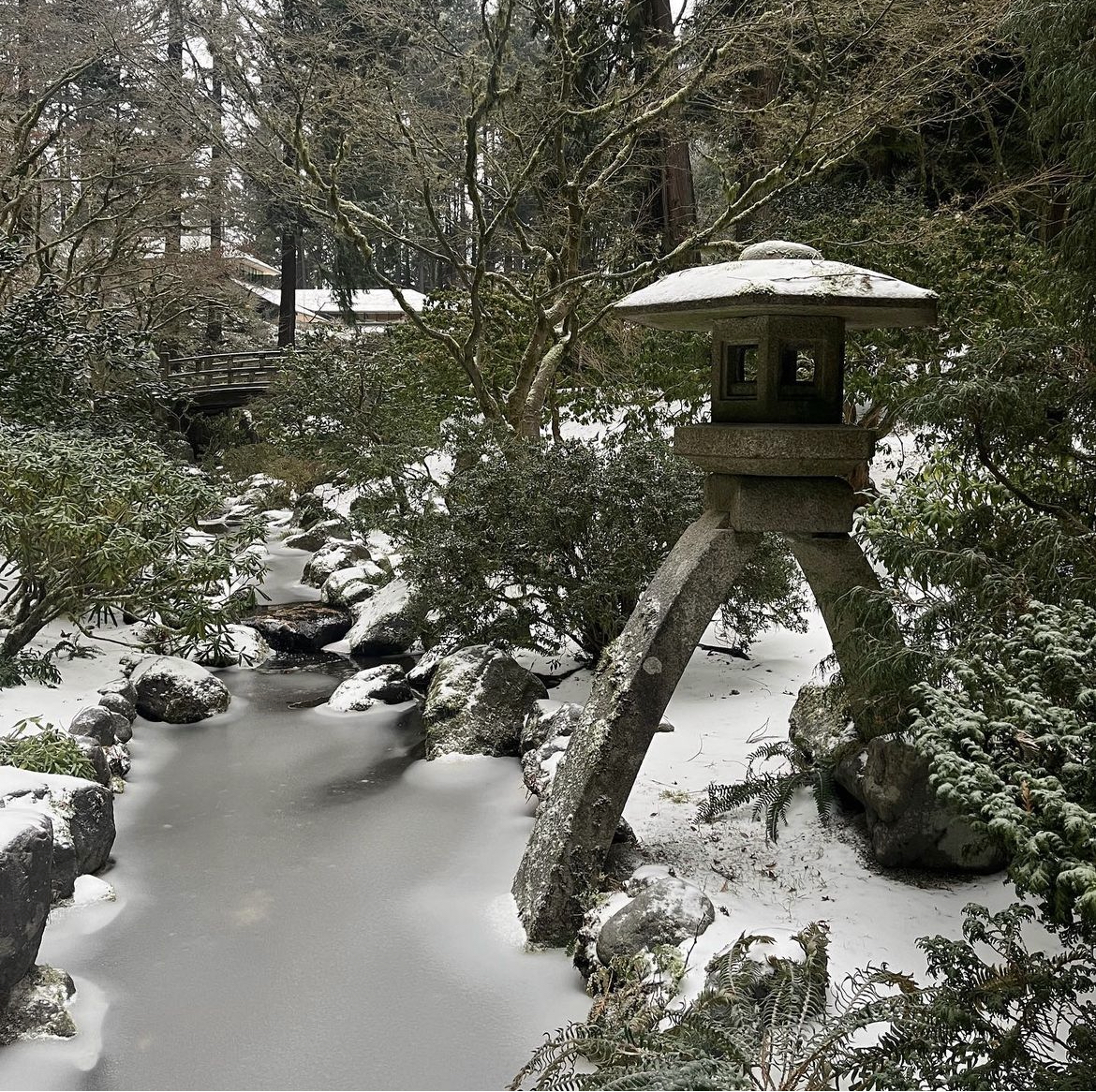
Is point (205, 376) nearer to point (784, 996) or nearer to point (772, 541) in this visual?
point (772, 541)

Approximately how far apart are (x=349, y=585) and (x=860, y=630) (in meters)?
8.34

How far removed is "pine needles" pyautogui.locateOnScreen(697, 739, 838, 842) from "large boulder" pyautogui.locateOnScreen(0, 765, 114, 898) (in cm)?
307

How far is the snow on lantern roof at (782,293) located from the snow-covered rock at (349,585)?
7.18 meters

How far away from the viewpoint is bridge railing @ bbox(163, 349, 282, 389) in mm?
19094

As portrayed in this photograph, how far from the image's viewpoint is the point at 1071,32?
357 cm

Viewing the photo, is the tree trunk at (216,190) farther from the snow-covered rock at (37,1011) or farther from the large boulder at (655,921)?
the large boulder at (655,921)

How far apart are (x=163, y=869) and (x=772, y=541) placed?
14.7 ft

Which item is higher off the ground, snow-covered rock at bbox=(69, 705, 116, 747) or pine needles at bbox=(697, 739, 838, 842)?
pine needles at bbox=(697, 739, 838, 842)

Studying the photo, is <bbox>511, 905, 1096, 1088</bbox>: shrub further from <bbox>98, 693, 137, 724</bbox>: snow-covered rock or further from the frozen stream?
<bbox>98, 693, 137, 724</bbox>: snow-covered rock

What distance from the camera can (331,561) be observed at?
12453 millimetres

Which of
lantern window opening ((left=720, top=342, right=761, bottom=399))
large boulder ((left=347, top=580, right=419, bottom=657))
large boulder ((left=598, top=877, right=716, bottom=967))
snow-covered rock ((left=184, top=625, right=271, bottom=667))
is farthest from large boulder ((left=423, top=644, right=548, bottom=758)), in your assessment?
lantern window opening ((left=720, top=342, right=761, bottom=399))

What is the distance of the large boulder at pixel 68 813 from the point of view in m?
4.60

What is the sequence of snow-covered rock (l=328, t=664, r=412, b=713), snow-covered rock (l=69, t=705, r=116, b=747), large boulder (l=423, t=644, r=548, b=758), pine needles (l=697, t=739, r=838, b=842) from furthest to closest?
1. snow-covered rock (l=328, t=664, r=412, b=713)
2. large boulder (l=423, t=644, r=548, b=758)
3. snow-covered rock (l=69, t=705, r=116, b=747)
4. pine needles (l=697, t=739, r=838, b=842)

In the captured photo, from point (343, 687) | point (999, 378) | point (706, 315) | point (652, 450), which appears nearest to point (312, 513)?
point (343, 687)
